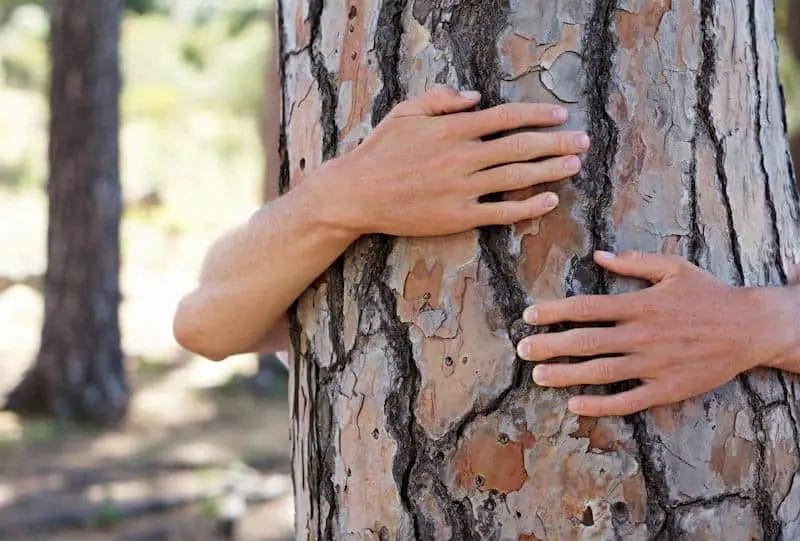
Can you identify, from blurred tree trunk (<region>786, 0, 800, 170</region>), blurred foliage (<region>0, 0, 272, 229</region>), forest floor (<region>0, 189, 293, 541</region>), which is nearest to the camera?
forest floor (<region>0, 189, 293, 541</region>)

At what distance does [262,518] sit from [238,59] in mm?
11910

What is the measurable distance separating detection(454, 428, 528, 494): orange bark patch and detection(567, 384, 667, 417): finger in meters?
0.09

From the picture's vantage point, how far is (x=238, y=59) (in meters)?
15.4

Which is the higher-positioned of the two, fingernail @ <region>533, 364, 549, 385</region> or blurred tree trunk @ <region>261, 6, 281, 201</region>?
blurred tree trunk @ <region>261, 6, 281, 201</region>

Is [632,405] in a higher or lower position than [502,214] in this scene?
lower

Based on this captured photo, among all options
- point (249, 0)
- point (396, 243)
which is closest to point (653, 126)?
point (396, 243)

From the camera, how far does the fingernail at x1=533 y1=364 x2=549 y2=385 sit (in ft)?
3.68

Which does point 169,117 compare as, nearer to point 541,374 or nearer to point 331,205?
point 331,205

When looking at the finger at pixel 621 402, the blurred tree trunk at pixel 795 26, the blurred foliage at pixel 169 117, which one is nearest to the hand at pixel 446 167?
the finger at pixel 621 402

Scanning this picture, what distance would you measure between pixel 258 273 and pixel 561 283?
404mm

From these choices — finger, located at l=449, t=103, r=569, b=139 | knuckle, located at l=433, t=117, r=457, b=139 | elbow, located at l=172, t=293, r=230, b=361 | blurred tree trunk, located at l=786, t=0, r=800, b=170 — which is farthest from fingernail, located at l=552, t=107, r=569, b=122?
blurred tree trunk, located at l=786, t=0, r=800, b=170

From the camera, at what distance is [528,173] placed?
3.69 ft

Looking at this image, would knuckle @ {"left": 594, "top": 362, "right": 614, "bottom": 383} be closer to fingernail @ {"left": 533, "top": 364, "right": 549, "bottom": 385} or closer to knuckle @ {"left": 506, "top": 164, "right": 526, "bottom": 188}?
fingernail @ {"left": 533, "top": 364, "right": 549, "bottom": 385}

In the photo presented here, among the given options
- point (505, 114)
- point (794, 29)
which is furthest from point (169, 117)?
point (505, 114)
